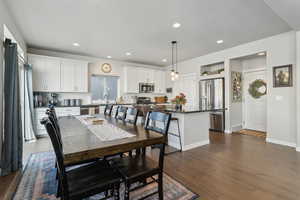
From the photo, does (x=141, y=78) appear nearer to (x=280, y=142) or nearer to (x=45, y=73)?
(x=45, y=73)

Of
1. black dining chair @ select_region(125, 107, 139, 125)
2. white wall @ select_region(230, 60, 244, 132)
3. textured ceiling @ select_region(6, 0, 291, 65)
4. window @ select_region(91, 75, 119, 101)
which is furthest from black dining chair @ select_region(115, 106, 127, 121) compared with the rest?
white wall @ select_region(230, 60, 244, 132)

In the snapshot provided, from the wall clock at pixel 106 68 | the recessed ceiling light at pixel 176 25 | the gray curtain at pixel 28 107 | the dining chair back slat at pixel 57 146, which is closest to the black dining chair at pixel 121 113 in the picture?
the dining chair back slat at pixel 57 146

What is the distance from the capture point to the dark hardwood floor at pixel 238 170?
185 centimetres

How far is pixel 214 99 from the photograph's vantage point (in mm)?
5094

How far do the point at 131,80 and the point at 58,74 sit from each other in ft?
8.55

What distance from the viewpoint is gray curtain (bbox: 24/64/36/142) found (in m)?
3.91

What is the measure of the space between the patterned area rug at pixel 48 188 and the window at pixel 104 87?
141 inches

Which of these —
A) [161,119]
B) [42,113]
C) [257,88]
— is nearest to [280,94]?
[257,88]

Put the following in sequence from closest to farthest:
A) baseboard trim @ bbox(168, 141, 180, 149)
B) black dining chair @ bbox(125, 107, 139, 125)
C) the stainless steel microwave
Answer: black dining chair @ bbox(125, 107, 139, 125) < baseboard trim @ bbox(168, 141, 180, 149) < the stainless steel microwave

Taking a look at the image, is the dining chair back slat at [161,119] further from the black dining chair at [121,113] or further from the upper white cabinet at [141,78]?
the upper white cabinet at [141,78]

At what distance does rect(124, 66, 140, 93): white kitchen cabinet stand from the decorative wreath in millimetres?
4285

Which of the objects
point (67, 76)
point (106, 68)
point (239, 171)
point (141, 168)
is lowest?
point (239, 171)

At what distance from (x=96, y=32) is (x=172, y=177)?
3.49m

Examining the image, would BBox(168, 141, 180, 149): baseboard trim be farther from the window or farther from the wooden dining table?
the window
